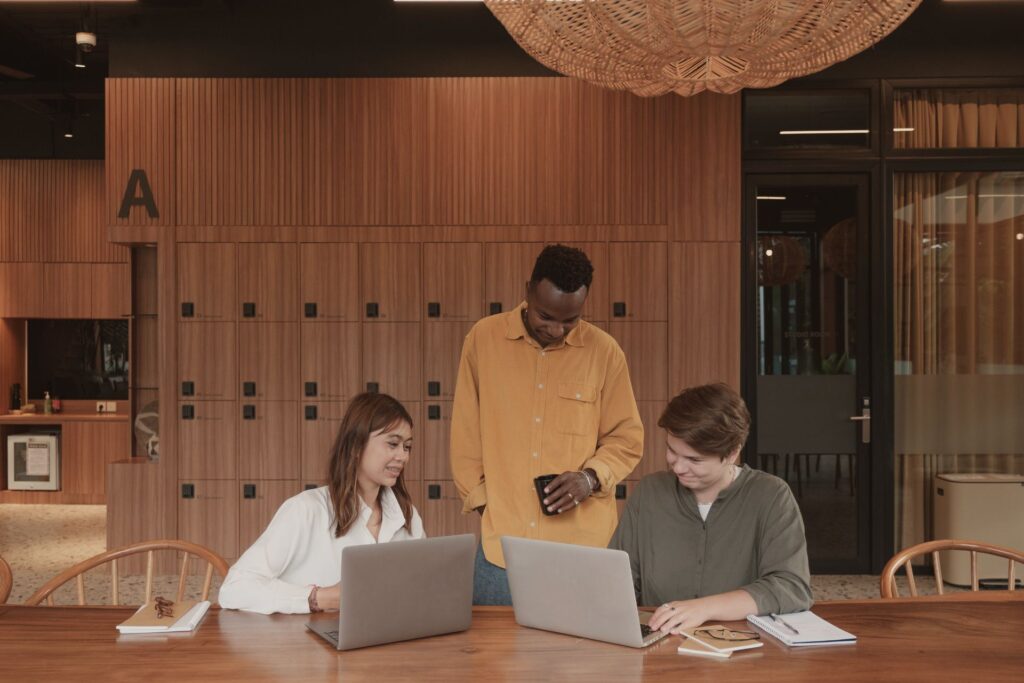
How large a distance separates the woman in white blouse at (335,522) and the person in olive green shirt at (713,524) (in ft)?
2.20

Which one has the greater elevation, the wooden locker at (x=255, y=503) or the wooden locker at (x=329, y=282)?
the wooden locker at (x=329, y=282)

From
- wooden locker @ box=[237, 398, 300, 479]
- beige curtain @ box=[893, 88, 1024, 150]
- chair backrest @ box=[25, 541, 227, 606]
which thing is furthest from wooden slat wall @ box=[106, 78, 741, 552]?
chair backrest @ box=[25, 541, 227, 606]

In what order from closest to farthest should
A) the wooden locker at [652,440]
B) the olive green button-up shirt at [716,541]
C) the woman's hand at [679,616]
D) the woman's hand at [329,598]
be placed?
the woman's hand at [679,616]
the woman's hand at [329,598]
the olive green button-up shirt at [716,541]
the wooden locker at [652,440]

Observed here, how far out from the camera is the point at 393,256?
571 cm

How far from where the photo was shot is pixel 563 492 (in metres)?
2.67

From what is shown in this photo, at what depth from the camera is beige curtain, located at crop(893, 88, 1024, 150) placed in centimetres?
575

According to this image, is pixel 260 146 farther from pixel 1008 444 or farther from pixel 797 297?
pixel 1008 444

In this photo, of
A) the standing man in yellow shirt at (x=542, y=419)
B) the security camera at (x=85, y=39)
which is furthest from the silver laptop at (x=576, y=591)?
the security camera at (x=85, y=39)

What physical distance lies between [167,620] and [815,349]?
15.4ft

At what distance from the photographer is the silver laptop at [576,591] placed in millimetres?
1935

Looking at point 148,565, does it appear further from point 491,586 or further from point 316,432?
point 316,432

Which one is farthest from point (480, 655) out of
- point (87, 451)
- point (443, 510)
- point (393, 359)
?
point (87, 451)

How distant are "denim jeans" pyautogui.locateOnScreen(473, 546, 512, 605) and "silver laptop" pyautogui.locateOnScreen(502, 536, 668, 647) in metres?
0.65

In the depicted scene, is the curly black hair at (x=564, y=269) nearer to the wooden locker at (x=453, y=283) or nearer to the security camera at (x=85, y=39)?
the wooden locker at (x=453, y=283)
